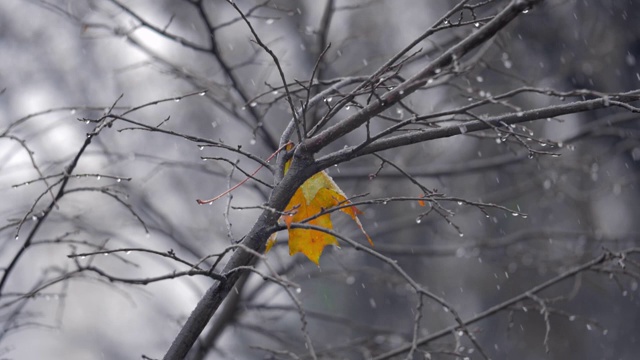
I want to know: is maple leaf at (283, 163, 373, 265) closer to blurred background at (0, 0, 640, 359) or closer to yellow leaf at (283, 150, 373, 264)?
yellow leaf at (283, 150, 373, 264)

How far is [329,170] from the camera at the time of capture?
16.4ft

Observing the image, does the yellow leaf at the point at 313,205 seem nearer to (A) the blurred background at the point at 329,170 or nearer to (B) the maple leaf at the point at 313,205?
(B) the maple leaf at the point at 313,205

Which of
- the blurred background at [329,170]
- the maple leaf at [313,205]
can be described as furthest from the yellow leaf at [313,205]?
the blurred background at [329,170]

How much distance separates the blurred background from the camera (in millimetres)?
4453

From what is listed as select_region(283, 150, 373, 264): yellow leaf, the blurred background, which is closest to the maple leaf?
select_region(283, 150, 373, 264): yellow leaf

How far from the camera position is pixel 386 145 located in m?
2.11

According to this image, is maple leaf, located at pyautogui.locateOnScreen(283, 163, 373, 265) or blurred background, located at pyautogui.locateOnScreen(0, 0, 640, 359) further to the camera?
blurred background, located at pyautogui.locateOnScreen(0, 0, 640, 359)

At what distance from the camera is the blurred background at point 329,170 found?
445cm

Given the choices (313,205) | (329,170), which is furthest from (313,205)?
(329,170)

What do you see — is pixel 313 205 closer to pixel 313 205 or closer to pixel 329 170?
pixel 313 205

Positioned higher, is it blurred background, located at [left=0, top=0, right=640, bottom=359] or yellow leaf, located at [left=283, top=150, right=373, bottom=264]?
blurred background, located at [left=0, top=0, right=640, bottom=359]

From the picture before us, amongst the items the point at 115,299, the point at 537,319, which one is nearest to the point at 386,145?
the point at 537,319

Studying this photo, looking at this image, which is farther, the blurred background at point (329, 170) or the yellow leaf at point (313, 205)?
the blurred background at point (329, 170)

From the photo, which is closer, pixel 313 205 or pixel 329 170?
pixel 313 205
